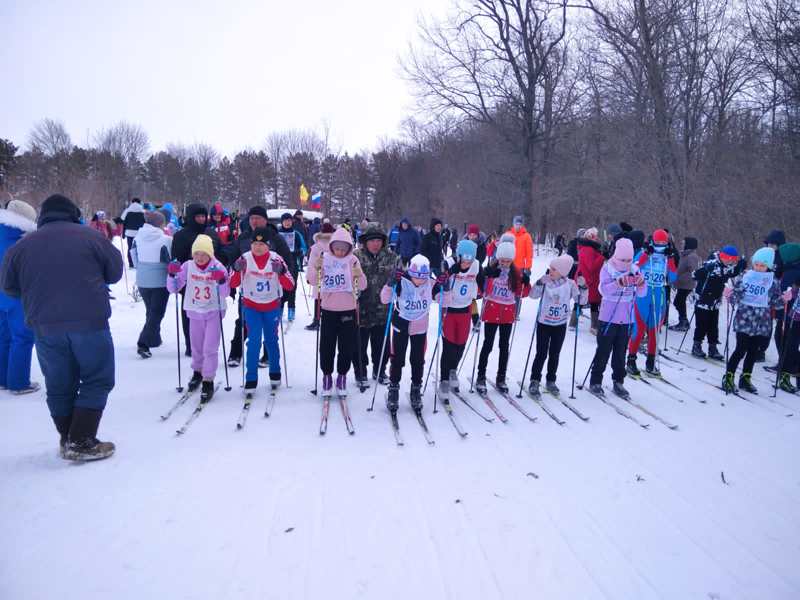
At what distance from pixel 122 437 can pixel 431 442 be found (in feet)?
9.54

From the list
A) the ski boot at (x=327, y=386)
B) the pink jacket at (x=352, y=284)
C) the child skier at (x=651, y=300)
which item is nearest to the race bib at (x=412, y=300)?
the pink jacket at (x=352, y=284)

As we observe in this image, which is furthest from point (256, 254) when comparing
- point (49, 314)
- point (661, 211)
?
point (661, 211)

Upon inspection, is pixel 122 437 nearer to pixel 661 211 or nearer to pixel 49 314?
pixel 49 314

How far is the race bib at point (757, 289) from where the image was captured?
20.2 ft

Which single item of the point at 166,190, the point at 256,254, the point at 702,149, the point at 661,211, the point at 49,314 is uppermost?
the point at 166,190

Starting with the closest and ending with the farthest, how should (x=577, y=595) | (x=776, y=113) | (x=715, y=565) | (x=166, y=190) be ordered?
1. (x=577, y=595)
2. (x=715, y=565)
3. (x=776, y=113)
4. (x=166, y=190)

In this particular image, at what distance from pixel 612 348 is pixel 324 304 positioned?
3820 mm

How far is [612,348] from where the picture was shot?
6.18m

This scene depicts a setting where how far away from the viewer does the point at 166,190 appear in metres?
54.6

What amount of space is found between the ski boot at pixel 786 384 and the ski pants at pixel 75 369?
8160 mm

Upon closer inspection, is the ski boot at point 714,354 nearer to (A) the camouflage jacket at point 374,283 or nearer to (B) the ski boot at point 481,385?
(B) the ski boot at point 481,385

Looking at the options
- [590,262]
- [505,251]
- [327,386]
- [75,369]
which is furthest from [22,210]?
[590,262]

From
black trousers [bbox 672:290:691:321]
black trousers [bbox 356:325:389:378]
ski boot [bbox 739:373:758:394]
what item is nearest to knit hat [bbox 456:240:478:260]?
black trousers [bbox 356:325:389:378]

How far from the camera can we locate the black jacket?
364cm
